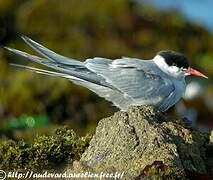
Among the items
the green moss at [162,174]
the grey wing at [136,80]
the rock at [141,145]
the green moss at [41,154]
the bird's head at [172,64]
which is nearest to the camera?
the green moss at [162,174]

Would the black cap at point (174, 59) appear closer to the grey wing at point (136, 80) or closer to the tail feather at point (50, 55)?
the grey wing at point (136, 80)

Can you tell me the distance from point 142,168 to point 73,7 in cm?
962

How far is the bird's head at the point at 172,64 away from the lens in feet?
20.4

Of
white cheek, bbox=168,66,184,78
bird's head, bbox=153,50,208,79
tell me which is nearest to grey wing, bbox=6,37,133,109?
bird's head, bbox=153,50,208,79

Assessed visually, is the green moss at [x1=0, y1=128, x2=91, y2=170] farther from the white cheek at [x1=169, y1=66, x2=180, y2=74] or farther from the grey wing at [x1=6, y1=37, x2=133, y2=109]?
the white cheek at [x1=169, y1=66, x2=180, y2=74]

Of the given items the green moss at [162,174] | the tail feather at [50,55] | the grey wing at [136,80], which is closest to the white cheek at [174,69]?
the grey wing at [136,80]

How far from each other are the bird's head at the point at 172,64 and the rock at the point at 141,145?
3.90 feet

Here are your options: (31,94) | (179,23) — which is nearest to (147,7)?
(179,23)

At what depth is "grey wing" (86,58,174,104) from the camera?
19.1 feet

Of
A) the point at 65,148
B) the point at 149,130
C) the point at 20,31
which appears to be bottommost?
the point at 20,31

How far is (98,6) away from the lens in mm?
14375

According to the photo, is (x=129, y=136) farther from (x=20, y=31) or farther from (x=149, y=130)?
(x=20, y=31)

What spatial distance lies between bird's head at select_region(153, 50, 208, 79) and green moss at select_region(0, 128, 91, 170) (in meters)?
1.23

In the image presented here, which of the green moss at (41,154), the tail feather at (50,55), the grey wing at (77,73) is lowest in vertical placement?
the green moss at (41,154)
